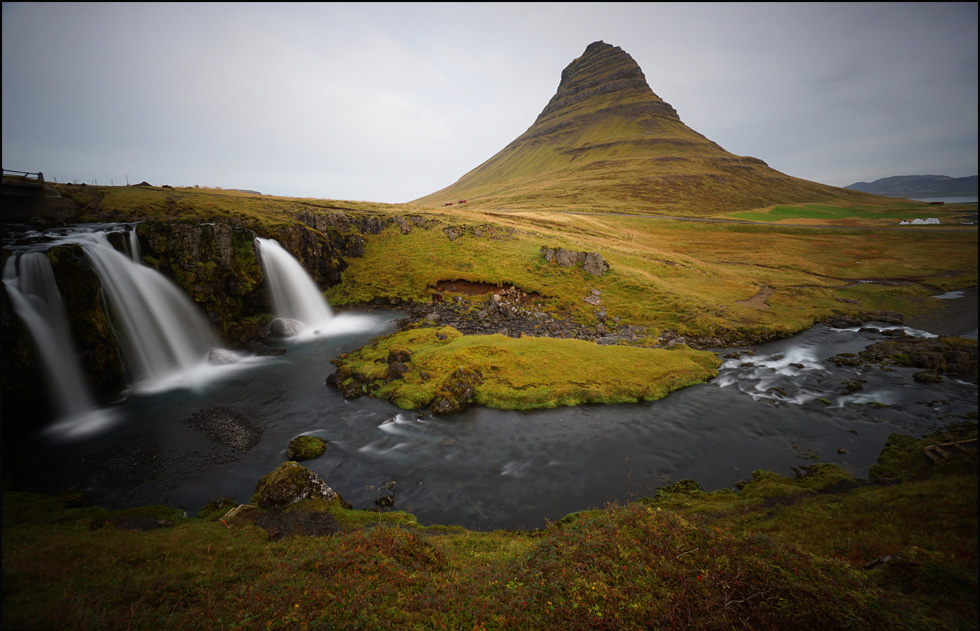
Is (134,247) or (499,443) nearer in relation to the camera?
(499,443)

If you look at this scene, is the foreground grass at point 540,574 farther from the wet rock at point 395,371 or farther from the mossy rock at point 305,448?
the wet rock at point 395,371

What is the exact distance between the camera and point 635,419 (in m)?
19.1

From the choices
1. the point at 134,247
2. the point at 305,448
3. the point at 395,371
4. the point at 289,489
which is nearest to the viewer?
the point at 289,489

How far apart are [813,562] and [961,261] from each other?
70763 millimetres

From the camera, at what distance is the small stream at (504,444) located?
1419 centimetres

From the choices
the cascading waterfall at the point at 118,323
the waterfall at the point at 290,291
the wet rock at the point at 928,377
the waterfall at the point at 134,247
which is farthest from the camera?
the waterfall at the point at 290,291

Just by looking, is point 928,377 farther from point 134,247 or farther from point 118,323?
point 134,247

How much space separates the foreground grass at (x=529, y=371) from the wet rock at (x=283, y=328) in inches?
359

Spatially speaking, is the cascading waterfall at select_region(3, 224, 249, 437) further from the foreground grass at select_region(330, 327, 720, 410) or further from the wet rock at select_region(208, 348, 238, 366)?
the foreground grass at select_region(330, 327, 720, 410)

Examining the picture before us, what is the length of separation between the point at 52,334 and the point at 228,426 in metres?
11.3

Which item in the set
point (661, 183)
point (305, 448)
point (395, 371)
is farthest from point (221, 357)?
point (661, 183)

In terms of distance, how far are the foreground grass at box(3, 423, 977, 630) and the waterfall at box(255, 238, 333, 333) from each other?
25925 mm

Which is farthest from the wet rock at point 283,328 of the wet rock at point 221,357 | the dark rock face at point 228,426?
the dark rock face at point 228,426

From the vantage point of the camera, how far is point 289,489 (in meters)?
12.6
